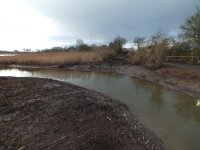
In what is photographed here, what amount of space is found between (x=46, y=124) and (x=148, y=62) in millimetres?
19851

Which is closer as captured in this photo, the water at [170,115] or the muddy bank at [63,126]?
the muddy bank at [63,126]

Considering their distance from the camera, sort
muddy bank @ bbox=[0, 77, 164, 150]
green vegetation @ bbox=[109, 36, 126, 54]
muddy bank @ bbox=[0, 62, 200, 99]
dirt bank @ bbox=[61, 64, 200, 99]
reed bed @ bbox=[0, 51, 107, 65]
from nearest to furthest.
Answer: muddy bank @ bbox=[0, 77, 164, 150], dirt bank @ bbox=[61, 64, 200, 99], muddy bank @ bbox=[0, 62, 200, 99], reed bed @ bbox=[0, 51, 107, 65], green vegetation @ bbox=[109, 36, 126, 54]

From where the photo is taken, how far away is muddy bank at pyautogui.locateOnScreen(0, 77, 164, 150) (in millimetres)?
5258

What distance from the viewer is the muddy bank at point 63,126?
5.26m

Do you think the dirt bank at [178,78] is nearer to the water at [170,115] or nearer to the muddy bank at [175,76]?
the muddy bank at [175,76]

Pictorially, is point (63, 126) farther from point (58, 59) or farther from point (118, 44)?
point (118, 44)

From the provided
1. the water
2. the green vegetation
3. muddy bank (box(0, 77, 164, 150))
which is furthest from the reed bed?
muddy bank (box(0, 77, 164, 150))

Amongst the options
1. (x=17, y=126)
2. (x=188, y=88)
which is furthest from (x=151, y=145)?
(x=188, y=88)

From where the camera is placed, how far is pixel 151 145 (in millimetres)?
6113

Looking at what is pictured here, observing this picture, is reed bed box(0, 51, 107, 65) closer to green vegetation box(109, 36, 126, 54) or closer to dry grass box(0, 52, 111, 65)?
dry grass box(0, 52, 111, 65)

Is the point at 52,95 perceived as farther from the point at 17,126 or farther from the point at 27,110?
the point at 17,126

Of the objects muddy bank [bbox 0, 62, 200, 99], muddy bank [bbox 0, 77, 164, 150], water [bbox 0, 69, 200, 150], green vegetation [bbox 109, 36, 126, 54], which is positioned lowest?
water [bbox 0, 69, 200, 150]

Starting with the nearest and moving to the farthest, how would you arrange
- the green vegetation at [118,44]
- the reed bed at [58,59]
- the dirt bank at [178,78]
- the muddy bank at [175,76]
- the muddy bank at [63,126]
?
the muddy bank at [63,126], the dirt bank at [178,78], the muddy bank at [175,76], the reed bed at [58,59], the green vegetation at [118,44]

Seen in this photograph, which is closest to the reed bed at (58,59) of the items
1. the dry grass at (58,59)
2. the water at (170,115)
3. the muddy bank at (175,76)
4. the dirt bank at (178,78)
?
the dry grass at (58,59)
